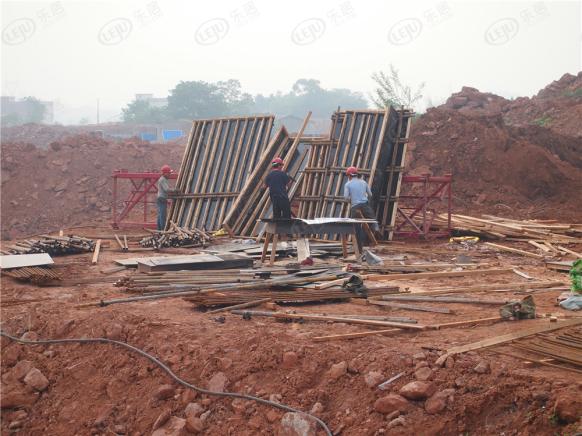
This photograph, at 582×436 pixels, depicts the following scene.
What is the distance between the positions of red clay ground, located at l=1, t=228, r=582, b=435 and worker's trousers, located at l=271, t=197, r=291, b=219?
3665 mm

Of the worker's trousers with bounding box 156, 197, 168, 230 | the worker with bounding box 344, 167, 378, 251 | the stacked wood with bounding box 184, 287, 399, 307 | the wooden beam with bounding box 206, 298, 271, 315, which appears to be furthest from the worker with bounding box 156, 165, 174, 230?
the wooden beam with bounding box 206, 298, 271, 315

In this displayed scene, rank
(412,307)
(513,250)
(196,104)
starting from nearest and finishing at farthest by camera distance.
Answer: (412,307) → (513,250) → (196,104)

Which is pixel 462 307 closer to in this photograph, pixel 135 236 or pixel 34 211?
pixel 135 236

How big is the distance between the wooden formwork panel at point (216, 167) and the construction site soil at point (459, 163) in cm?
736

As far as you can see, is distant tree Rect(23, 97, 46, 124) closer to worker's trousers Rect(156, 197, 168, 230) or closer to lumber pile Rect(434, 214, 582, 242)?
worker's trousers Rect(156, 197, 168, 230)

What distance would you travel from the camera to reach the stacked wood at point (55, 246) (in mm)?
12047

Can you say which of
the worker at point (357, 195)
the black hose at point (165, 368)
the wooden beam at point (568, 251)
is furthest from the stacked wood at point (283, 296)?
the wooden beam at point (568, 251)

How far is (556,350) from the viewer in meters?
5.28

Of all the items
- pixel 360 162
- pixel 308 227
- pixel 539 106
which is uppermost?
pixel 539 106

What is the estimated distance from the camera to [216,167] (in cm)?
1678

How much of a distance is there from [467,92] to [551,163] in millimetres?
10403

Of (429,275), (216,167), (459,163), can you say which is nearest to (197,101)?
(459,163)

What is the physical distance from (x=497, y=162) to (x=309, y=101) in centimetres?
6325

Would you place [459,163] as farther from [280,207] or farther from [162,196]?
[280,207]
